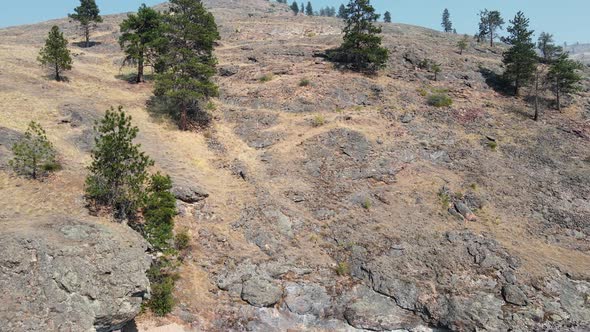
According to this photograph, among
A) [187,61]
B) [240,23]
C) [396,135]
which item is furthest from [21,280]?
[240,23]

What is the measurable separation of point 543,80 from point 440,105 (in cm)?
1845

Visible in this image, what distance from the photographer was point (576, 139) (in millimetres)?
40781

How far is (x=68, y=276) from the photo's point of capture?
53.3ft

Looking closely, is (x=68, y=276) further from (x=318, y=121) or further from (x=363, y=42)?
(x=363, y=42)

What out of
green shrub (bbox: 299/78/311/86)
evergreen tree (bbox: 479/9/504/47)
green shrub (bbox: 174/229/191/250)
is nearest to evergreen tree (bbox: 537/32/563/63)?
evergreen tree (bbox: 479/9/504/47)

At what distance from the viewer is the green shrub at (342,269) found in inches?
1000

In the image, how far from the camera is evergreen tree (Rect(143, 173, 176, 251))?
2248 cm

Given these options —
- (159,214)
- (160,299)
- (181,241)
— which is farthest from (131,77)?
(160,299)

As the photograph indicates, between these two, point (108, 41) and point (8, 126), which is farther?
point (108, 41)

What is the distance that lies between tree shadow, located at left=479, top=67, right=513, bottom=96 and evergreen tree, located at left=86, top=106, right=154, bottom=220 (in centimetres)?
4891

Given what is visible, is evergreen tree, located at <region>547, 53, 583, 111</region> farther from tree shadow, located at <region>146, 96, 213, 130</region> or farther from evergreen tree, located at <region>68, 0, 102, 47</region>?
evergreen tree, located at <region>68, 0, 102, 47</region>

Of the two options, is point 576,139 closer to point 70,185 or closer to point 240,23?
point 70,185

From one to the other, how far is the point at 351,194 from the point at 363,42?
3000cm

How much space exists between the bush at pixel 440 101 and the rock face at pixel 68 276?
127 ft
